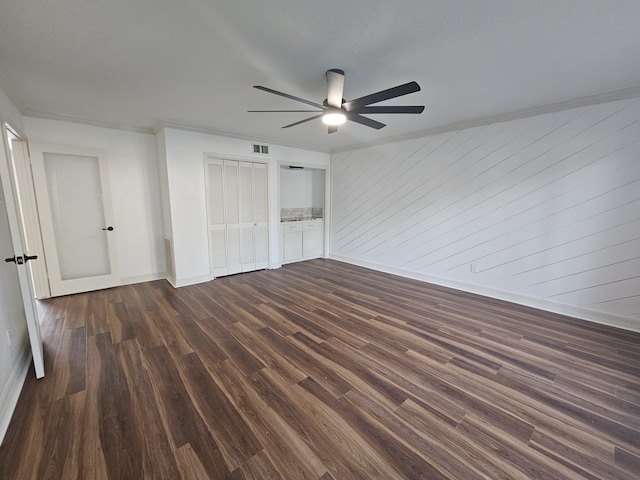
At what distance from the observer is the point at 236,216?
4859 mm

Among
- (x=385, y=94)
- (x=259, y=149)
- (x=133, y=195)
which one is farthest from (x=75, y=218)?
(x=385, y=94)

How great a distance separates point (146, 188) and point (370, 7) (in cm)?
427

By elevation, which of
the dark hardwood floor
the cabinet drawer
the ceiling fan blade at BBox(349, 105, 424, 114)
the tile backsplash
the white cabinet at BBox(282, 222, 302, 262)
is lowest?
the dark hardwood floor

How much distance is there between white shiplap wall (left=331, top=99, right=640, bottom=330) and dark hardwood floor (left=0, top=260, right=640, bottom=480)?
1.51ft

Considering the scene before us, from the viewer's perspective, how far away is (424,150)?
440cm

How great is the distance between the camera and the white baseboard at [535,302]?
301cm

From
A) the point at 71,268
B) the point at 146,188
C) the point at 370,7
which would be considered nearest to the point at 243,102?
the point at 370,7

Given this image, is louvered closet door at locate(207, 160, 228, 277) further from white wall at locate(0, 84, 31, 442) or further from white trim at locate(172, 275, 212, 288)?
white wall at locate(0, 84, 31, 442)

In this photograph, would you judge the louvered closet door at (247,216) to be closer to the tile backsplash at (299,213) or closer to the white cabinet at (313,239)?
the tile backsplash at (299,213)

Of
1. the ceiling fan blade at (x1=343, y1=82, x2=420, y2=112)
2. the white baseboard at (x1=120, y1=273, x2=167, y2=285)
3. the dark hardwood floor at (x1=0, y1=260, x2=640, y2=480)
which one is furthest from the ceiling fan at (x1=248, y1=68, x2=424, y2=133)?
the white baseboard at (x1=120, y1=273, x2=167, y2=285)

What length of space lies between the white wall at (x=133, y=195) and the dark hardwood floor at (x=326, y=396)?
114 centimetres

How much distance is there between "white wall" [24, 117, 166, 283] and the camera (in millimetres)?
4020

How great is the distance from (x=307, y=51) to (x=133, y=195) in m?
3.75

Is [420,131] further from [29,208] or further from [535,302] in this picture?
[29,208]
